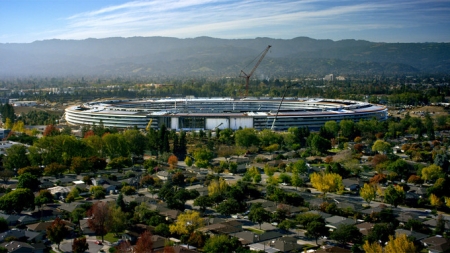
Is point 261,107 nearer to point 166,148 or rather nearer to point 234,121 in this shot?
point 234,121

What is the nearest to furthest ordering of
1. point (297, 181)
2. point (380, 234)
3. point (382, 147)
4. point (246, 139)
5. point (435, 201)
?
point (380, 234) → point (435, 201) → point (297, 181) → point (382, 147) → point (246, 139)

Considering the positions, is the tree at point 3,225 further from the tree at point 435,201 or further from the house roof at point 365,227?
the tree at point 435,201

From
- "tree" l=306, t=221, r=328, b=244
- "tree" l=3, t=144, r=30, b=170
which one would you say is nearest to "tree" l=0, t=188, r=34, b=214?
"tree" l=3, t=144, r=30, b=170

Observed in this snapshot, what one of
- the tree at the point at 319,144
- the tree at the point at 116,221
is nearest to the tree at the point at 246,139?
the tree at the point at 319,144

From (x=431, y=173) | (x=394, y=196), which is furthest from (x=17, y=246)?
(x=431, y=173)

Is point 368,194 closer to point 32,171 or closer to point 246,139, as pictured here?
point 246,139

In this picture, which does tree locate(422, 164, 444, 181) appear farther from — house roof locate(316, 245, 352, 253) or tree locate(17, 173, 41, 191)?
tree locate(17, 173, 41, 191)
